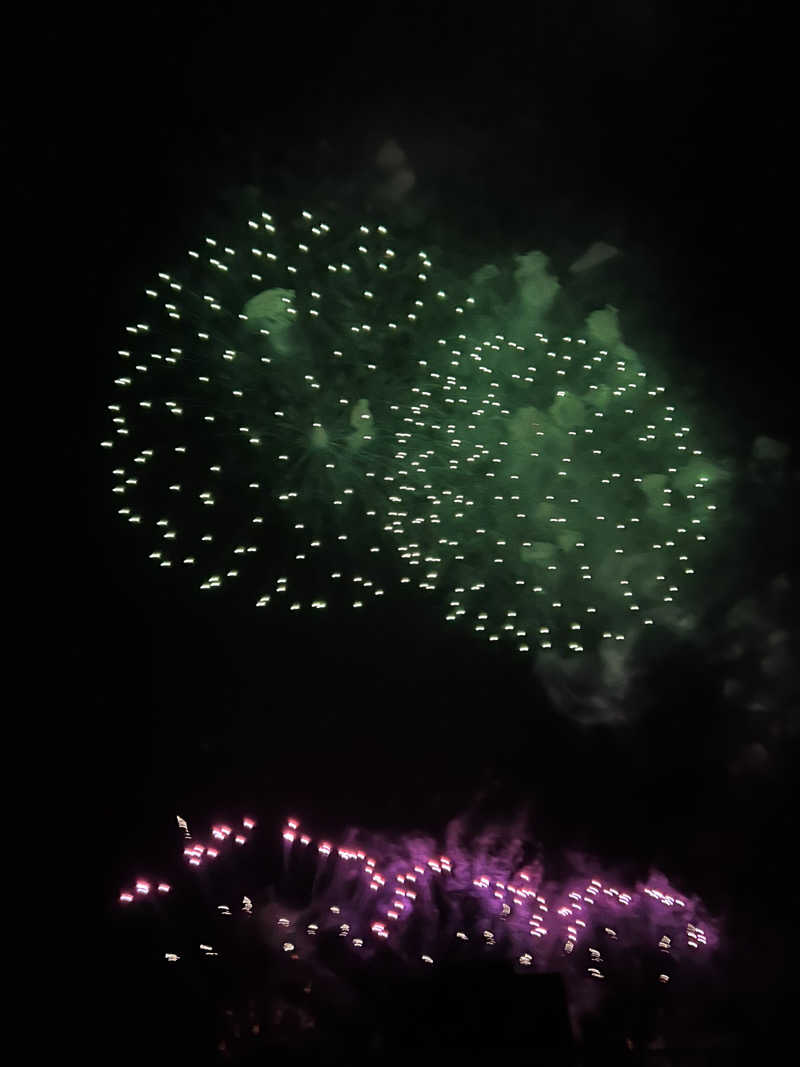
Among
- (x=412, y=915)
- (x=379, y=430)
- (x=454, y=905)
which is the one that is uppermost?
(x=379, y=430)

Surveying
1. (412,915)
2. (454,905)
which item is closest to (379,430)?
(412,915)

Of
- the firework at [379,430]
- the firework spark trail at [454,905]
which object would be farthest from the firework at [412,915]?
the firework at [379,430]

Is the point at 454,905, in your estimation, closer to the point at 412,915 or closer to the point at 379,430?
the point at 412,915

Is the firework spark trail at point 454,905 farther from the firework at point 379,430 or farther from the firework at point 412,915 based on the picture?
the firework at point 379,430

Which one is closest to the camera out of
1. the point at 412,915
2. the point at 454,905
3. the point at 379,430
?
the point at 379,430

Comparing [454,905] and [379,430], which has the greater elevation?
[379,430]

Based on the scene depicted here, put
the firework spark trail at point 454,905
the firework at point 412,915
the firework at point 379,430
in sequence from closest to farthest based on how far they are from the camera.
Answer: the firework at point 412,915
the firework at point 379,430
the firework spark trail at point 454,905

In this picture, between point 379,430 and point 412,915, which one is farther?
point 412,915

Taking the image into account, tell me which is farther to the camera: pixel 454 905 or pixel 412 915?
pixel 454 905

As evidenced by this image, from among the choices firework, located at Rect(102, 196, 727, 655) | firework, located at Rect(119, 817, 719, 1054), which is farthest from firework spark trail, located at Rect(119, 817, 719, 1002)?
firework, located at Rect(102, 196, 727, 655)

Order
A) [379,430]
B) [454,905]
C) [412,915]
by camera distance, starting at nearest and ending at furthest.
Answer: [379,430], [412,915], [454,905]

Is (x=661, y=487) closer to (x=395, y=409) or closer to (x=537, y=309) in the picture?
(x=537, y=309)
